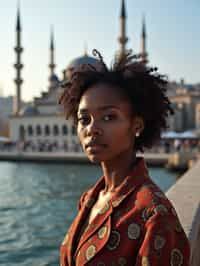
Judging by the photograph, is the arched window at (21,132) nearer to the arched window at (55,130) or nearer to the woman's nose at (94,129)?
the arched window at (55,130)

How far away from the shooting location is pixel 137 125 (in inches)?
48.9

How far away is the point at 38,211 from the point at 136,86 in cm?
668

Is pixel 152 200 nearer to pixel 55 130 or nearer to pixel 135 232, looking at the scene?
pixel 135 232

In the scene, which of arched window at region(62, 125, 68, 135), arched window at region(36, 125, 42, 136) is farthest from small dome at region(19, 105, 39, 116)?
arched window at region(62, 125, 68, 135)

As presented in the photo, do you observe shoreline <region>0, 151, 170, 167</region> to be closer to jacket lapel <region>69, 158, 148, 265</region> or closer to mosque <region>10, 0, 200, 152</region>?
mosque <region>10, 0, 200, 152</region>

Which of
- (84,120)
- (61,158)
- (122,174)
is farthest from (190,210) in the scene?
(61,158)

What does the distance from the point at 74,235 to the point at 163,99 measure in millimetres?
548

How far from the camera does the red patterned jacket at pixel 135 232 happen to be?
96 cm

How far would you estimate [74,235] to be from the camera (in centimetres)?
126

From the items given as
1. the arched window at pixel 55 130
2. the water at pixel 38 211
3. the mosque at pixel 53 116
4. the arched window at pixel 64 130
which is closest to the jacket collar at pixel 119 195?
the water at pixel 38 211

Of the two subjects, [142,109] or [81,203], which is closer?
[142,109]

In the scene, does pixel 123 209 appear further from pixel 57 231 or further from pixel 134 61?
pixel 57 231

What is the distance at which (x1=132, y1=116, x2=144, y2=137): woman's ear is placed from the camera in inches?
48.3

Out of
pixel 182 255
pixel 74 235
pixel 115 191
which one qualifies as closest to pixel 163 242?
pixel 182 255
